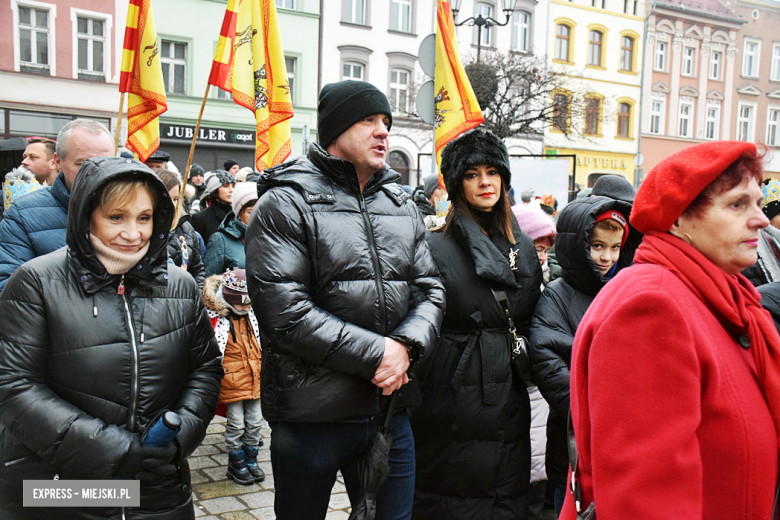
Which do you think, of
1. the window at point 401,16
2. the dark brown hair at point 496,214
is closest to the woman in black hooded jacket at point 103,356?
the dark brown hair at point 496,214

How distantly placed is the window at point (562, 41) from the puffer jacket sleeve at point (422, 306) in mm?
31520

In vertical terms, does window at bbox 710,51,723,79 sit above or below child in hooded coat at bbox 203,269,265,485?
above

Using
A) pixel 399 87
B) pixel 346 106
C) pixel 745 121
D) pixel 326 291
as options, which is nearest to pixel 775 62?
pixel 745 121

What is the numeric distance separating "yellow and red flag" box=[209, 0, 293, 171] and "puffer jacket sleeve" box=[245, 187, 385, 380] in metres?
3.15

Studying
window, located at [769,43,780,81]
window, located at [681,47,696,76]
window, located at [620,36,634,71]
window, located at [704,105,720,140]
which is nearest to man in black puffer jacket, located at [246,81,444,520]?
window, located at [620,36,634,71]

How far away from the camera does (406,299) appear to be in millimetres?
2615

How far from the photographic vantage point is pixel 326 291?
8.04ft

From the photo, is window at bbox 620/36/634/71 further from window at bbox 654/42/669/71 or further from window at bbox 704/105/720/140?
window at bbox 704/105/720/140

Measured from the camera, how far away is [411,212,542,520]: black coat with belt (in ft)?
9.53

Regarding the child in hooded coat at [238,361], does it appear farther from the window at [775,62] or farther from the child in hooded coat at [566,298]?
the window at [775,62]

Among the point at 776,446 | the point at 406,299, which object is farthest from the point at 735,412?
the point at 406,299

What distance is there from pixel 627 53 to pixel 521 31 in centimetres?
778

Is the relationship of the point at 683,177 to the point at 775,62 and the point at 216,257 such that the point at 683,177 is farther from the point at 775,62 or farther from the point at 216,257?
the point at 775,62

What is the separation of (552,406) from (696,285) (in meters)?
1.38
